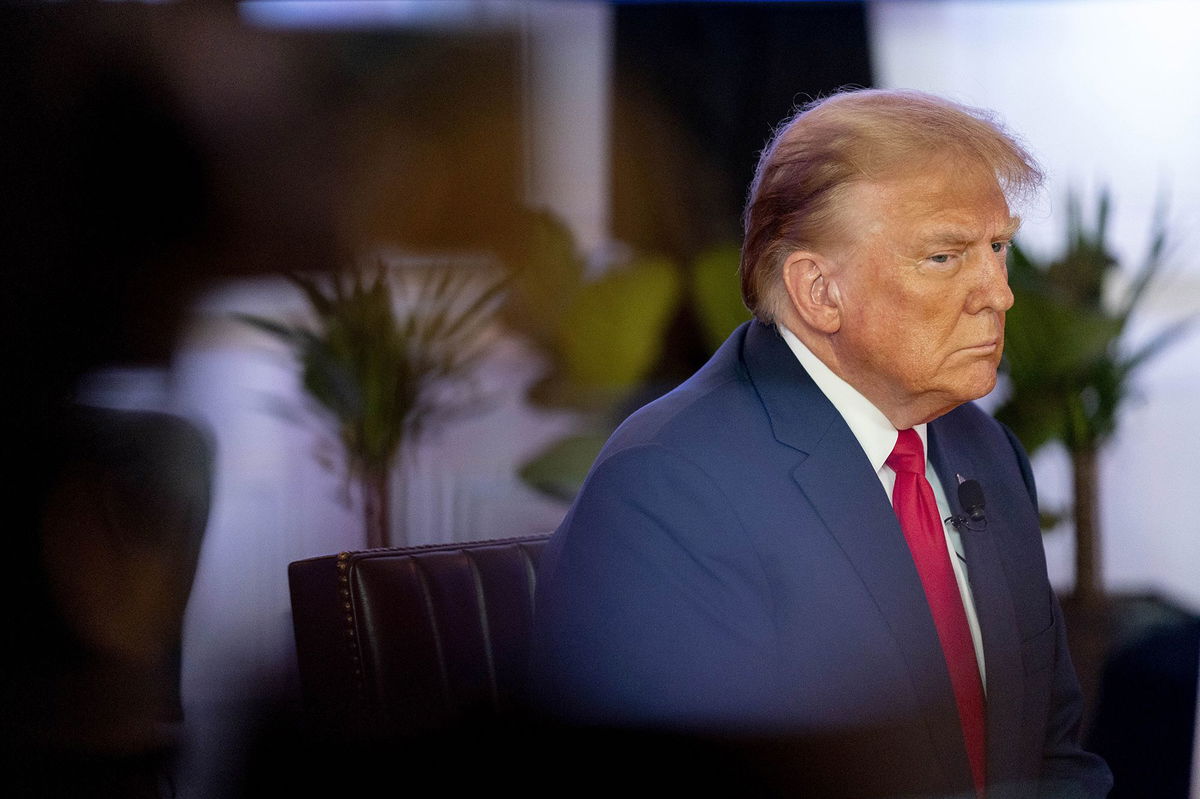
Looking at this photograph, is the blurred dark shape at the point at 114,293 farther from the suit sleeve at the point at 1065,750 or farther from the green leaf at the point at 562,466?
the suit sleeve at the point at 1065,750

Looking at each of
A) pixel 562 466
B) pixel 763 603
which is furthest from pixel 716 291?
pixel 763 603

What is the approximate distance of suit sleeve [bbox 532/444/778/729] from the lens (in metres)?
1.09

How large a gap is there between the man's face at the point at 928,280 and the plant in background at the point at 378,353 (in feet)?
4.91

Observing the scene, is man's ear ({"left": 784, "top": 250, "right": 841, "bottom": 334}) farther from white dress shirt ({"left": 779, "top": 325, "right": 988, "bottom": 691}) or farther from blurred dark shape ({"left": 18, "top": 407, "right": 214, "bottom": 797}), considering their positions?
blurred dark shape ({"left": 18, "top": 407, "right": 214, "bottom": 797})

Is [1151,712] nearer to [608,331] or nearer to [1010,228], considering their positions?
[608,331]

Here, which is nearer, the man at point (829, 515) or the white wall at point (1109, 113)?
the man at point (829, 515)

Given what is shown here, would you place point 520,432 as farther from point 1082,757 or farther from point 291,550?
point 1082,757

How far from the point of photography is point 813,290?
1198 millimetres

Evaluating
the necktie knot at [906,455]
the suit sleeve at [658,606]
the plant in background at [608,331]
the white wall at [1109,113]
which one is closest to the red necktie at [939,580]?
the necktie knot at [906,455]

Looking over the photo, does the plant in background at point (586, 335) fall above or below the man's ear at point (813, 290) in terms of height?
below

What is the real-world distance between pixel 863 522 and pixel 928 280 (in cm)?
25

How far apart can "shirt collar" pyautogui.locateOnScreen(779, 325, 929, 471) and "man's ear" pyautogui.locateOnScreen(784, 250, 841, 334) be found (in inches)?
1.8

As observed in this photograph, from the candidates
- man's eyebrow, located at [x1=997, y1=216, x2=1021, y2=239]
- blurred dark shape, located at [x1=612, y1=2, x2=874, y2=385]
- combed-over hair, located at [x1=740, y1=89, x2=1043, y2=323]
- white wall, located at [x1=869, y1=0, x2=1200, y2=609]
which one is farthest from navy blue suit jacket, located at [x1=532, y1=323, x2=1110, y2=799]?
white wall, located at [x1=869, y1=0, x2=1200, y2=609]

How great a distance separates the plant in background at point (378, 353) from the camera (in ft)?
8.19
